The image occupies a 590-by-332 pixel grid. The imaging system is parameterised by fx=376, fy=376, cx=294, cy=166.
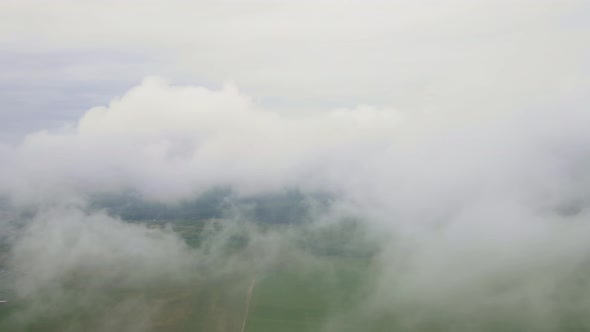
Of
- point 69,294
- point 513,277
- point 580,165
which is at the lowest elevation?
point 69,294

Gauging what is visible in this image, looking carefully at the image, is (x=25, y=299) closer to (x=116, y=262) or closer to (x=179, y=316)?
(x=116, y=262)

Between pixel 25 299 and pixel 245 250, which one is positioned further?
pixel 245 250

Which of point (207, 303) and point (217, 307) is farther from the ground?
point (207, 303)

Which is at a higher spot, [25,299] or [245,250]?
[245,250]

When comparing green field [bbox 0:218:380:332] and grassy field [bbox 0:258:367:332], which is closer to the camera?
grassy field [bbox 0:258:367:332]

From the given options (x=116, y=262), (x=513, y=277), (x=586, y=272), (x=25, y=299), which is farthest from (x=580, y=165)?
(x=25, y=299)

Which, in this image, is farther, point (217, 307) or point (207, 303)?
point (207, 303)

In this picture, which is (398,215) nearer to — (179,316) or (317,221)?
(317,221)

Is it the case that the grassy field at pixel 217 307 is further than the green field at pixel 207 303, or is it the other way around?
the green field at pixel 207 303

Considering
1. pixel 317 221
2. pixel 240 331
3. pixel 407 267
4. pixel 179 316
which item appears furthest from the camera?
pixel 317 221

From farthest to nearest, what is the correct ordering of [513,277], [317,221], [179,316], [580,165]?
[317,221], [580,165], [513,277], [179,316]
